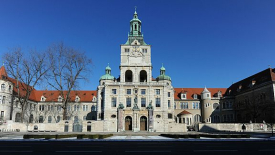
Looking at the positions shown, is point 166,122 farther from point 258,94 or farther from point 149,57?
point 258,94

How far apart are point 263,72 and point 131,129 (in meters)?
38.2

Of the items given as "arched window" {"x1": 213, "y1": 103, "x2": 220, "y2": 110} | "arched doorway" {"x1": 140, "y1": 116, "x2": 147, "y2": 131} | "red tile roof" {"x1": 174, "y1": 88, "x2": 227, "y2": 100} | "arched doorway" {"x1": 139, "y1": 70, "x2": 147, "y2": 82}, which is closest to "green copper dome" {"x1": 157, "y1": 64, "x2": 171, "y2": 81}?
"arched doorway" {"x1": 139, "y1": 70, "x2": 147, "y2": 82}

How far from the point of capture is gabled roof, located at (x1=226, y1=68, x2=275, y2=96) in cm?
5838

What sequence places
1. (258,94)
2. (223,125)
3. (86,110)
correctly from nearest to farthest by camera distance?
(223,125), (258,94), (86,110)

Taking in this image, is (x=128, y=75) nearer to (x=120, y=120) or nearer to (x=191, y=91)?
(x=120, y=120)

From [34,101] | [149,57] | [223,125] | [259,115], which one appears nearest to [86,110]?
[34,101]

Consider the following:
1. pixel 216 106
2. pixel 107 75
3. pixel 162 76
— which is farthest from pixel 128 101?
pixel 216 106

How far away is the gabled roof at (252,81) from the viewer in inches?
2298

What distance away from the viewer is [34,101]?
82875 millimetres

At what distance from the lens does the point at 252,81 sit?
64.2 m

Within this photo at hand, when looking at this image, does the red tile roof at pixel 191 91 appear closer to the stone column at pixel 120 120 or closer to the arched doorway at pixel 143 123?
the arched doorway at pixel 143 123

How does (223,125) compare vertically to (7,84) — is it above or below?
below

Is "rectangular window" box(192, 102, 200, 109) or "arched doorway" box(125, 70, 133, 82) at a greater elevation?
"arched doorway" box(125, 70, 133, 82)

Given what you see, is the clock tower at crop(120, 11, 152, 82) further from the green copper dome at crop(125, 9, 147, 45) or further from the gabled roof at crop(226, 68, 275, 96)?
the gabled roof at crop(226, 68, 275, 96)
